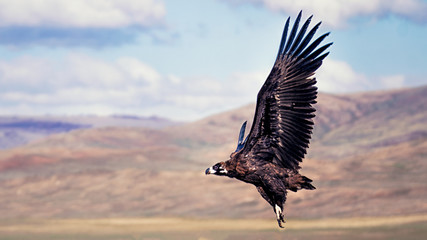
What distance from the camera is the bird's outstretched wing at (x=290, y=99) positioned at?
10.3m

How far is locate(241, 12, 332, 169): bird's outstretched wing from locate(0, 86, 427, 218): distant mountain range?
208 feet

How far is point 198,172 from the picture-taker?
10831cm

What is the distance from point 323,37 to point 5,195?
9333 cm

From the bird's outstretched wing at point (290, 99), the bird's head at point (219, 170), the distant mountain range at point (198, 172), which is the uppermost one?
the distant mountain range at point (198, 172)

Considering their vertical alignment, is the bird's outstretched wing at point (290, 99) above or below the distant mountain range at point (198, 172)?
below

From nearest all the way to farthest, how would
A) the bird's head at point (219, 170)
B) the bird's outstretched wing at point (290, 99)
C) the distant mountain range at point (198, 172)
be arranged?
the bird's head at point (219, 170)
the bird's outstretched wing at point (290, 99)
the distant mountain range at point (198, 172)

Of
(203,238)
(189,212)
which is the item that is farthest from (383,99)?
(203,238)

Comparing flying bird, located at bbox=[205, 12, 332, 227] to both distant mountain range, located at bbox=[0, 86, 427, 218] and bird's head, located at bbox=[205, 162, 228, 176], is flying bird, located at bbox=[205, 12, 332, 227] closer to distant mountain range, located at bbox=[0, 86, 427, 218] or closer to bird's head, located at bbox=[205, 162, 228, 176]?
bird's head, located at bbox=[205, 162, 228, 176]

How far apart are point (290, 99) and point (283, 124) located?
482 millimetres

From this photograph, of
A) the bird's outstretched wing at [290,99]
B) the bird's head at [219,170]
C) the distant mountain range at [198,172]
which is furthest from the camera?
the distant mountain range at [198,172]

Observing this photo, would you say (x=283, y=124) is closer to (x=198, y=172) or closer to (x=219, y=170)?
(x=219, y=170)

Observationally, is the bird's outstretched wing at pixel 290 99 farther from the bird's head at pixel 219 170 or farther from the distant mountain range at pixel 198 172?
the distant mountain range at pixel 198 172

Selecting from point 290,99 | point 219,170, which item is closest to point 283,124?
point 290,99

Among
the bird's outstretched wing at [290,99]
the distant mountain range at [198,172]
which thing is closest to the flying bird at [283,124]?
the bird's outstretched wing at [290,99]
